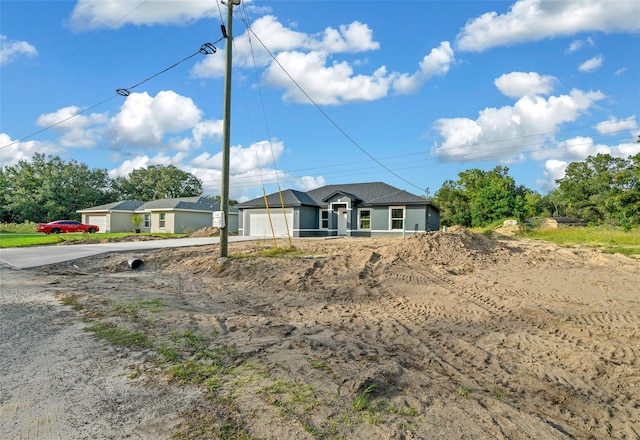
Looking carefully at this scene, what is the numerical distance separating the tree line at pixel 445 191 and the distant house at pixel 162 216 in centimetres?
947

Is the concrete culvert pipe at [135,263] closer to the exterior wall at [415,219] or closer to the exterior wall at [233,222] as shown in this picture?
the exterior wall at [415,219]

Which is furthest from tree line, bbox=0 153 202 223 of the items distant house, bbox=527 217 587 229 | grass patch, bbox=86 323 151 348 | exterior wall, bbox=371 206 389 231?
distant house, bbox=527 217 587 229

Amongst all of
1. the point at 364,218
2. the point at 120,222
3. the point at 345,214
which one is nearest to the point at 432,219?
the point at 364,218

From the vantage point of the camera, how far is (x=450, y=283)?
936 cm

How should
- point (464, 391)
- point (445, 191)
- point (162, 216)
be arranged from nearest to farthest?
1. point (464, 391)
2. point (162, 216)
3. point (445, 191)

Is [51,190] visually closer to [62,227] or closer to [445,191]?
[62,227]

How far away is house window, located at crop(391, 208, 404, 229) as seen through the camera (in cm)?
2677

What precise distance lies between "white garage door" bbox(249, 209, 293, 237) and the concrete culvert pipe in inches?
593

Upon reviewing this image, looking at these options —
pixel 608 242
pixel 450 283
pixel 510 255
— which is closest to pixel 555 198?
pixel 608 242

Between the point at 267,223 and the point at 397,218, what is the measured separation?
32.1 ft

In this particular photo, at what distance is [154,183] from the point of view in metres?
63.2

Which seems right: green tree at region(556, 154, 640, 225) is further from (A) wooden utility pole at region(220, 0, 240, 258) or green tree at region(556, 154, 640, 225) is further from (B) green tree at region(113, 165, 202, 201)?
(B) green tree at region(113, 165, 202, 201)

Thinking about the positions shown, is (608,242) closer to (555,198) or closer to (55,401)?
(55,401)

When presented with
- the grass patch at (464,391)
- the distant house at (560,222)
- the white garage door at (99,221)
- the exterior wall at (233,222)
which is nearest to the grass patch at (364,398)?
the grass patch at (464,391)
